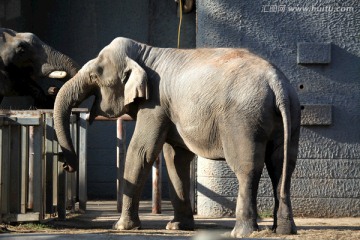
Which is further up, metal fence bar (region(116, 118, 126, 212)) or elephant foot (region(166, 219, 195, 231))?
metal fence bar (region(116, 118, 126, 212))

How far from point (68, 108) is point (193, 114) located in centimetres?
158

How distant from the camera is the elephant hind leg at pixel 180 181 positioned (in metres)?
11.8

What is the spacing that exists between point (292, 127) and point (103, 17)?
6.62 meters

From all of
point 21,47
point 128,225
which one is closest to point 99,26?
point 21,47

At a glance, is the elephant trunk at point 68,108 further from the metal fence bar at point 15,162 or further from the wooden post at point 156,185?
the wooden post at point 156,185

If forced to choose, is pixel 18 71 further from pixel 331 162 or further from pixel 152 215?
pixel 331 162

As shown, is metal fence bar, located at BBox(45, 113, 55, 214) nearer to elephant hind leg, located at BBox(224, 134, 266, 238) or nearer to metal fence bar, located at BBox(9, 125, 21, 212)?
metal fence bar, located at BBox(9, 125, 21, 212)

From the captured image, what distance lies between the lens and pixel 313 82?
1327cm

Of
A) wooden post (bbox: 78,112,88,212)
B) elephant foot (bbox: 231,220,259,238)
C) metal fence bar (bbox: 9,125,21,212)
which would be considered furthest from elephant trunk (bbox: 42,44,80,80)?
elephant foot (bbox: 231,220,259,238)

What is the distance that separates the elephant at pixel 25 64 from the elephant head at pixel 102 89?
2.56 m

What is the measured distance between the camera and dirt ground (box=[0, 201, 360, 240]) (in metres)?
10.7

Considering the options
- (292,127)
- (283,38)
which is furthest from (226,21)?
(292,127)

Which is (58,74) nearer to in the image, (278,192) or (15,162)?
(15,162)

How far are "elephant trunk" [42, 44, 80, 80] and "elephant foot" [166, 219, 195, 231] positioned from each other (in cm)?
333
